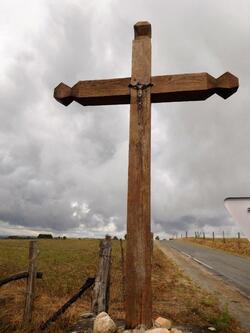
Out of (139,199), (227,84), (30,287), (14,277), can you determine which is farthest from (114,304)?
(227,84)

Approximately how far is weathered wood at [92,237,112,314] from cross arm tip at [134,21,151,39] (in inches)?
122

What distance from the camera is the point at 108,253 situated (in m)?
5.99

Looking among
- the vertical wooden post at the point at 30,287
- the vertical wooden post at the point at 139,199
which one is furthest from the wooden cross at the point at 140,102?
the vertical wooden post at the point at 30,287

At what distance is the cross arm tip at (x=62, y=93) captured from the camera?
4.60m

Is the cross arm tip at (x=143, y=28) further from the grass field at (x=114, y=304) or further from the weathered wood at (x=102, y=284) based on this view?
the grass field at (x=114, y=304)

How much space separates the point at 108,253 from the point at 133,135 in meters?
2.54

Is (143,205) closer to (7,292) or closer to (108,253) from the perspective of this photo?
(108,253)

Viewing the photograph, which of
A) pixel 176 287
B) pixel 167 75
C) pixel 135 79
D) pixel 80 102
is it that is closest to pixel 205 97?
A: pixel 167 75

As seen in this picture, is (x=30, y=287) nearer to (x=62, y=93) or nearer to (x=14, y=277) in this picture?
(x=14, y=277)

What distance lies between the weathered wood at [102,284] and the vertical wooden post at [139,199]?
203cm

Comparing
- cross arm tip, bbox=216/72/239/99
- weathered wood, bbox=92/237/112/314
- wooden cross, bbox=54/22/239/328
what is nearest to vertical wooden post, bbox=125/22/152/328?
wooden cross, bbox=54/22/239/328

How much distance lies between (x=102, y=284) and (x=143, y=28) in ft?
11.8

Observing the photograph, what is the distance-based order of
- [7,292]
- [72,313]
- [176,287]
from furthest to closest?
1. [176,287]
2. [7,292]
3. [72,313]

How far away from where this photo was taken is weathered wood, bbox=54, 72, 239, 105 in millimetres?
4219
